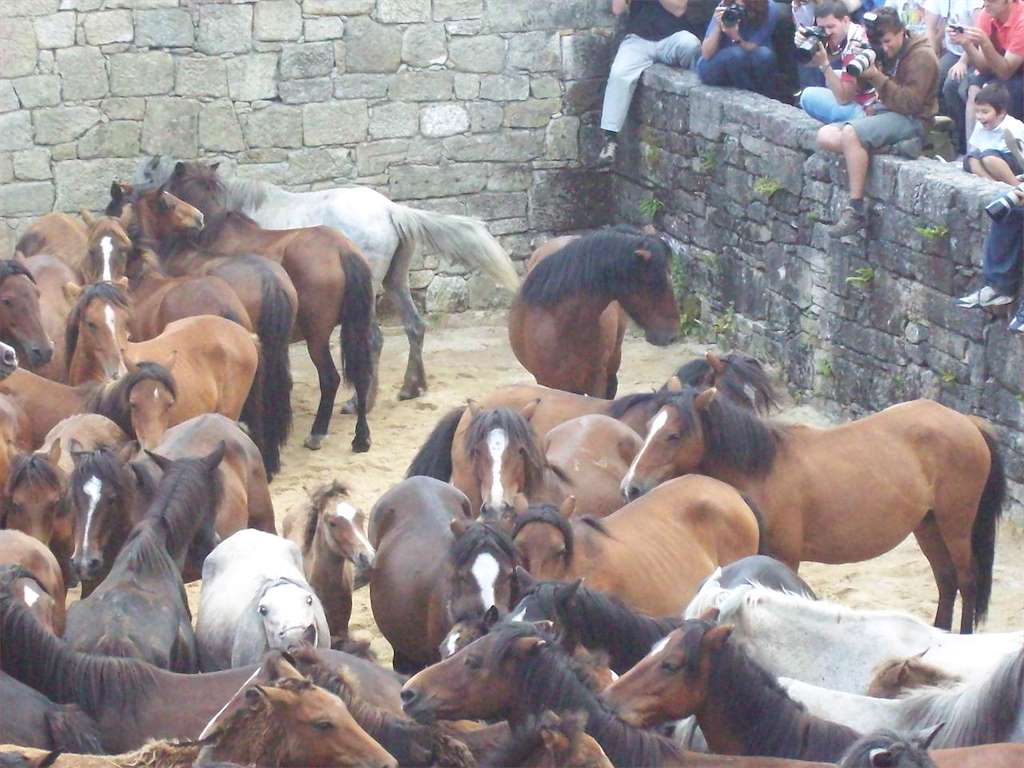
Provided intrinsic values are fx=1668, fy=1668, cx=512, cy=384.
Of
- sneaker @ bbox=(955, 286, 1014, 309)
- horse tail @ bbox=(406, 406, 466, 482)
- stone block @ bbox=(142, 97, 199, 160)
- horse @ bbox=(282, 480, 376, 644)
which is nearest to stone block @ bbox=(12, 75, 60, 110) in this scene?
stone block @ bbox=(142, 97, 199, 160)

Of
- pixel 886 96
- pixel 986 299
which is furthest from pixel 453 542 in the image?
pixel 886 96

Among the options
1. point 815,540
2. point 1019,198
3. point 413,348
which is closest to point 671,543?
point 815,540

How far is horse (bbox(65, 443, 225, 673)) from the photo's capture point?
604 centimetres

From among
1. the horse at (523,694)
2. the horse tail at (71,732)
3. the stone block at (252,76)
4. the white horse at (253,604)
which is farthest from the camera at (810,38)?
the horse tail at (71,732)

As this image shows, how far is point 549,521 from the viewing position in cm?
637

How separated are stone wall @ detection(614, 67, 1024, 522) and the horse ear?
95.2 inches

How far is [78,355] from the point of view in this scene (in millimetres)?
9242

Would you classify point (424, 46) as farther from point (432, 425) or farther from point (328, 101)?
point (432, 425)

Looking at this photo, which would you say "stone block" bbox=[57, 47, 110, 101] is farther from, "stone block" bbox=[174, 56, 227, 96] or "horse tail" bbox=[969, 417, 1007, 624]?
"horse tail" bbox=[969, 417, 1007, 624]

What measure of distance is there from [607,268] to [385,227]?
9.50ft

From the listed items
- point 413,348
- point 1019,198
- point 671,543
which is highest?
point 1019,198

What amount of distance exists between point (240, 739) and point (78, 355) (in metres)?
5.09

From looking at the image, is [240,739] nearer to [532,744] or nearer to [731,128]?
[532,744]

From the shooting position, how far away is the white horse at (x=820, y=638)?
5.84 meters
